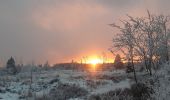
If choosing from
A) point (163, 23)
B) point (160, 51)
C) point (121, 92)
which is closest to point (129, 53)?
point (160, 51)

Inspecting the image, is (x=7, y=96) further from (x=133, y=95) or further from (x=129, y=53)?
(x=133, y=95)

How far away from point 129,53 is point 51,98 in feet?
29.6

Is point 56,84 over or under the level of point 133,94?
over

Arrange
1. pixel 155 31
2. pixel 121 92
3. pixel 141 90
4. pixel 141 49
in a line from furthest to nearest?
pixel 155 31 < pixel 141 49 < pixel 121 92 < pixel 141 90

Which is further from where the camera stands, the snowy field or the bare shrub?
the snowy field

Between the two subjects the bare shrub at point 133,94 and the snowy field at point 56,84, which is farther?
the snowy field at point 56,84

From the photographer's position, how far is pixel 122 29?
3728 cm

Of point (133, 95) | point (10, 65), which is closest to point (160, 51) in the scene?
point (133, 95)

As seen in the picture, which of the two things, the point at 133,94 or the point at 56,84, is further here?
the point at 56,84

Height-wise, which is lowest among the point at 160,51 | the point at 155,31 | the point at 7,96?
the point at 7,96

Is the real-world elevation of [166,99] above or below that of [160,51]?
below

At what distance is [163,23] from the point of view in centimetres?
4034

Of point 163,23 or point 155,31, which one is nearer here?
point 155,31

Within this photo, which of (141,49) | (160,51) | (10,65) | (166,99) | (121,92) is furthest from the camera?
(10,65)
